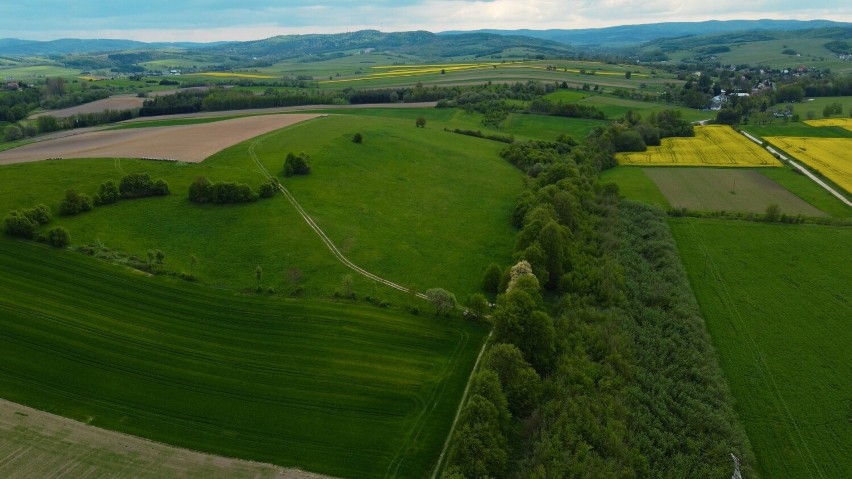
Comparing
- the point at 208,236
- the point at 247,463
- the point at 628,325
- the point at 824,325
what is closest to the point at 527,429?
the point at 628,325

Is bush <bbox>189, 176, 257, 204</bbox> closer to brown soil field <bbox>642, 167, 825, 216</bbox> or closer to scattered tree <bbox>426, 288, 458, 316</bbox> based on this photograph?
scattered tree <bbox>426, 288, 458, 316</bbox>

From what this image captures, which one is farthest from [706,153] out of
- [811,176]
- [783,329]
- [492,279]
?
[492,279]

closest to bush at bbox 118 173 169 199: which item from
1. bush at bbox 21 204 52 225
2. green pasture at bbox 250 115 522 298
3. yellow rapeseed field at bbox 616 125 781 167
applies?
bush at bbox 21 204 52 225

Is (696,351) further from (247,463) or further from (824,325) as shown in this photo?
(247,463)

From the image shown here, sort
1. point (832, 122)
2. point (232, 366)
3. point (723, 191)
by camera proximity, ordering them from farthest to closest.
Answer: point (832, 122)
point (723, 191)
point (232, 366)

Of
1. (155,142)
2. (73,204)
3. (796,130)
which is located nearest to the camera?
(73,204)

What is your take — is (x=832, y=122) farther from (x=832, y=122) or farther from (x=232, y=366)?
(x=232, y=366)
